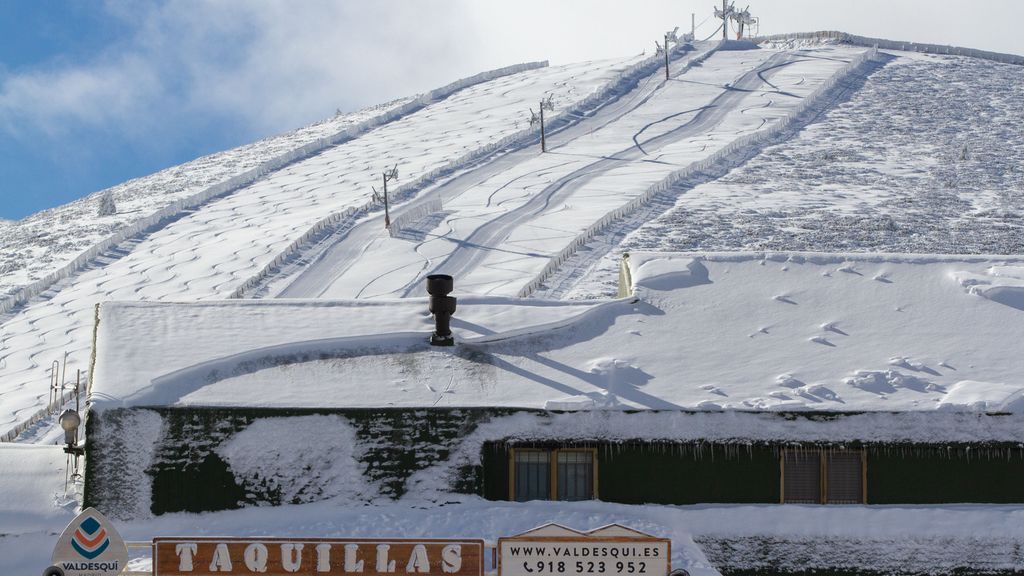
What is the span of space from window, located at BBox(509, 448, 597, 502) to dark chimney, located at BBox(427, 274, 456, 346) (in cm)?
228

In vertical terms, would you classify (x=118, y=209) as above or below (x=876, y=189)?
below

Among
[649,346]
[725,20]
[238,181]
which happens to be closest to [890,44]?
[725,20]

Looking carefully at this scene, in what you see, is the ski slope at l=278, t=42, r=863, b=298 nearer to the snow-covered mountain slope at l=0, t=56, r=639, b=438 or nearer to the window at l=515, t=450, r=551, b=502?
the snow-covered mountain slope at l=0, t=56, r=639, b=438

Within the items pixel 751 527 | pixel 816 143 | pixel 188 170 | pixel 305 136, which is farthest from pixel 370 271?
pixel 305 136

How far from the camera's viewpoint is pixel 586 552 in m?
12.1

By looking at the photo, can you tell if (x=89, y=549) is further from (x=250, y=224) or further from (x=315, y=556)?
(x=250, y=224)

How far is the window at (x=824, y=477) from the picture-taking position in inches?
583

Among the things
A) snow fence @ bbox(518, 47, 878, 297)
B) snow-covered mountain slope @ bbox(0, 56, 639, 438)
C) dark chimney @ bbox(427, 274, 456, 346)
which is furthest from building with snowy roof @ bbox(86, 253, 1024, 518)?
snow fence @ bbox(518, 47, 878, 297)

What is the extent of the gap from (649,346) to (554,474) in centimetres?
255

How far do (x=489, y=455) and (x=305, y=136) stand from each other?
67.6 meters

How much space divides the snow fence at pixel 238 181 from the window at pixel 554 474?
31.0m

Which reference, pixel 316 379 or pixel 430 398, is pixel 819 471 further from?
pixel 316 379

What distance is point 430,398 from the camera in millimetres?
14773

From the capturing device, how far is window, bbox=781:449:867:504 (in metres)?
14.8
